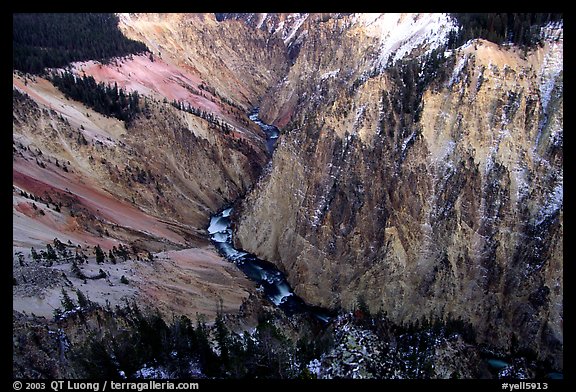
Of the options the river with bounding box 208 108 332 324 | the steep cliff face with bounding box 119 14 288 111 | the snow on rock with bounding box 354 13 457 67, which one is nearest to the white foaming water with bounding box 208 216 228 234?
the river with bounding box 208 108 332 324

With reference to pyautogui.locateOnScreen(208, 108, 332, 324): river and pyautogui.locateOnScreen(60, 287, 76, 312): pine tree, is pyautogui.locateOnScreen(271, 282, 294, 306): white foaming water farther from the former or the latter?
pyautogui.locateOnScreen(60, 287, 76, 312): pine tree

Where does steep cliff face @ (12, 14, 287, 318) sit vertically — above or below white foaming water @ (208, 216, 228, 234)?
above

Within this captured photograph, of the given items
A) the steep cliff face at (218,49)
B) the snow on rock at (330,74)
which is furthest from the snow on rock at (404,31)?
the steep cliff face at (218,49)

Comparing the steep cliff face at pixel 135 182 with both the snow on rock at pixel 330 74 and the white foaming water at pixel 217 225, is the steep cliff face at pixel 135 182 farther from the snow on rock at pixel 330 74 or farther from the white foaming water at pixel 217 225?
the snow on rock at pixel 330 74

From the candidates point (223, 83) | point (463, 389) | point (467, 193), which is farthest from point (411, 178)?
point (223, 83)

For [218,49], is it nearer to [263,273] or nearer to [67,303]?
[263,273]

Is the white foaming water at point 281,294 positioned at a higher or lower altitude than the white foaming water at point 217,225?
higher

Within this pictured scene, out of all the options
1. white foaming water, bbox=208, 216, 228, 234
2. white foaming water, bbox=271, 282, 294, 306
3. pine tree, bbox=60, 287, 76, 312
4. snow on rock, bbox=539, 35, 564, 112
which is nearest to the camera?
pine tree, bbox=60, 287, 76, 312
